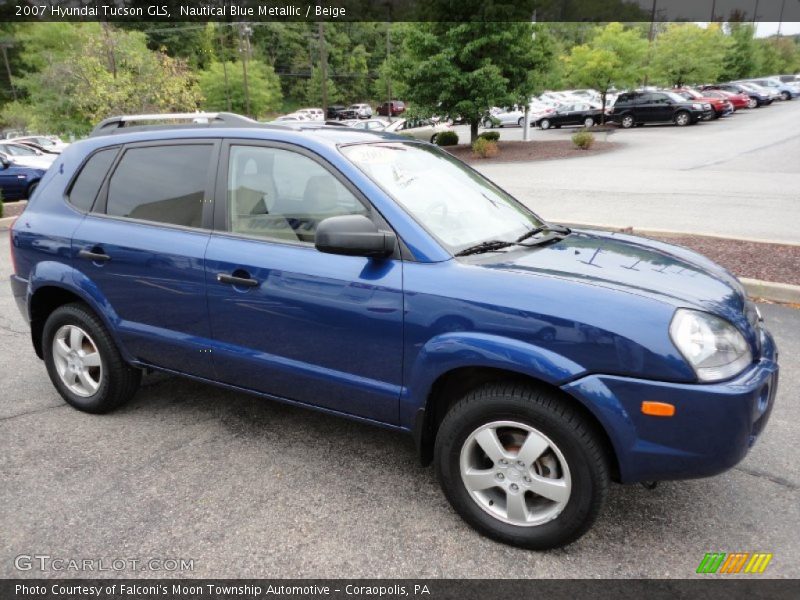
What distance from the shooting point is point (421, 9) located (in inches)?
Result: 905

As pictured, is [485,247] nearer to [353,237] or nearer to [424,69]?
[353,237]

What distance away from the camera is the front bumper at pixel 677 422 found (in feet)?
7.51

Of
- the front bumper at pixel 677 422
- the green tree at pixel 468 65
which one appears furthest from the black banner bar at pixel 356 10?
the front bumper at pixel 677 422

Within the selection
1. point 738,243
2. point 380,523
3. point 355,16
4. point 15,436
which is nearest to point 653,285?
point 380,523

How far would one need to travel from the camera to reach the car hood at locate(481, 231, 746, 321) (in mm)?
2557

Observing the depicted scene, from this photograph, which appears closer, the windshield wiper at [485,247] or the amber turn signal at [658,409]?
the amber turn signal at [658,409]

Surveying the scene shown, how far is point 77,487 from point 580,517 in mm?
2455

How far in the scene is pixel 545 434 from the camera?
249 cm

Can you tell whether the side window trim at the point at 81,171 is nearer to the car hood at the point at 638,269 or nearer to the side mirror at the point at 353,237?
the side mirror at the point at 353,237

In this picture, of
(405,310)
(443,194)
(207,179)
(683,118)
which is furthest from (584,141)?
(405,310)

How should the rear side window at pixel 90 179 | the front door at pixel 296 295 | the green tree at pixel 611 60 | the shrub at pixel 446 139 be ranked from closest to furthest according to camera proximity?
the front door at pixel 296 295
the rear side window at pixel 90 179
the shrub at pixel 446 139
the green tree at pixel 611 60

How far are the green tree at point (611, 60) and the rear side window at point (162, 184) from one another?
2895 cm

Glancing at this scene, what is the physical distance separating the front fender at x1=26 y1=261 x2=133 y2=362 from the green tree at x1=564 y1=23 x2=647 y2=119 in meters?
29.3

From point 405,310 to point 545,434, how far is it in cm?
78
